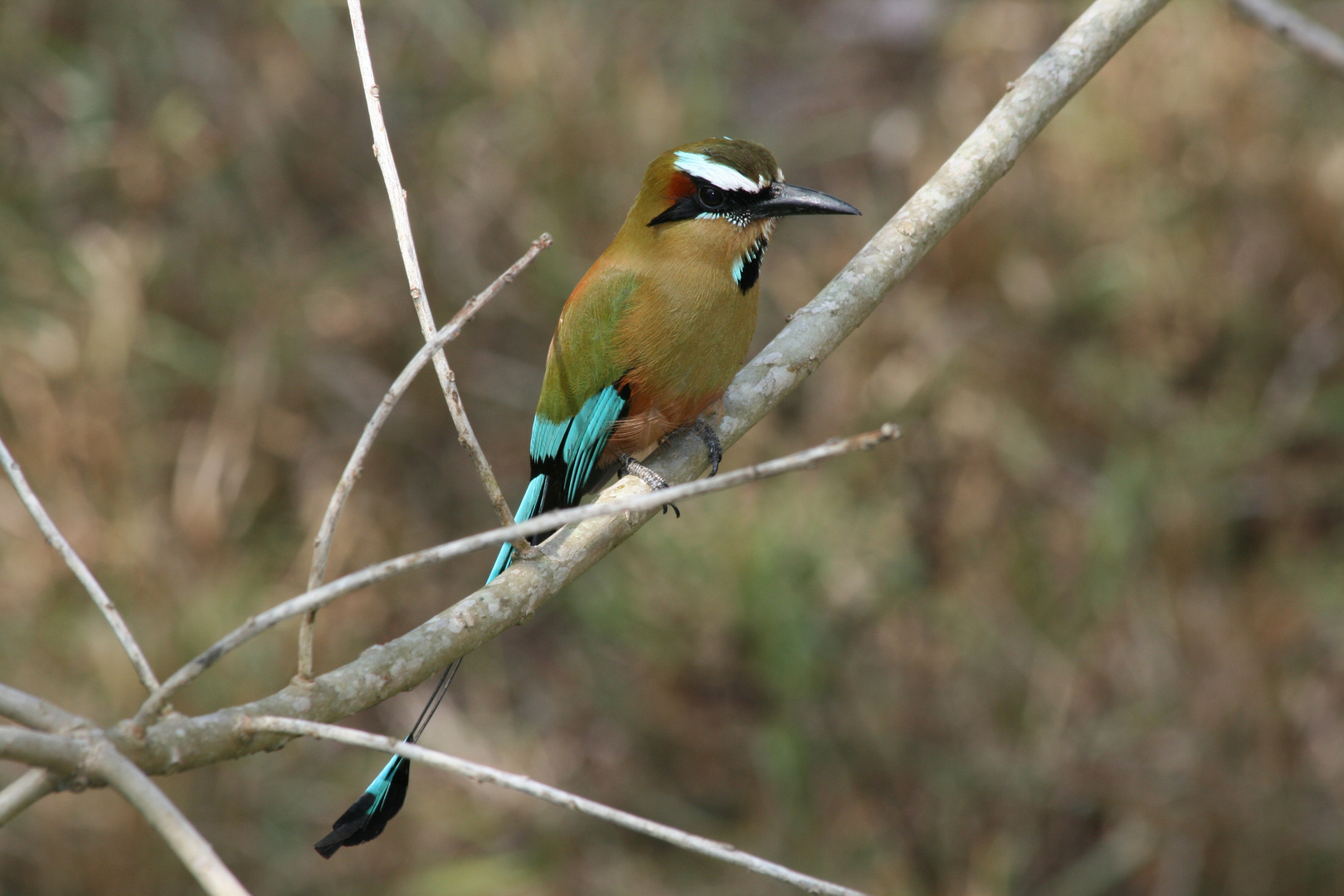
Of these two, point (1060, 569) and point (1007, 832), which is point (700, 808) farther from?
point (1060, 569)

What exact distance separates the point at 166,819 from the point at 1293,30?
309 centimetres

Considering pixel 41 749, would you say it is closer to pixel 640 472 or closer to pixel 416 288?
pixel 416 288

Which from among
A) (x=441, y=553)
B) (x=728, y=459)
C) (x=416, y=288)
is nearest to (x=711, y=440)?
(x=416, y=288)

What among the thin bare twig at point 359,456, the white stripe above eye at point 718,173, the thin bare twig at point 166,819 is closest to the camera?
the thin bare twig at point 166,819

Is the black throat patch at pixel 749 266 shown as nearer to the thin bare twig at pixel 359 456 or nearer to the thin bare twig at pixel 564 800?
the thin bare twig at pixel 359 456

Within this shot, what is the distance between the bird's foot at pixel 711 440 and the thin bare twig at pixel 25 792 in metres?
1.58

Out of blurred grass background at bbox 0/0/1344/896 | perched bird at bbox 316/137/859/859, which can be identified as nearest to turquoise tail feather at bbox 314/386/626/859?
perched bird at bbox 316/137/859/859

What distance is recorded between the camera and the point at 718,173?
285cm

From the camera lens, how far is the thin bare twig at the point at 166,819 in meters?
1.28

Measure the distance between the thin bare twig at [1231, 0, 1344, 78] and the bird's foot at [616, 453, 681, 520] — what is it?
193cm

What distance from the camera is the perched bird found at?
9.09 ft

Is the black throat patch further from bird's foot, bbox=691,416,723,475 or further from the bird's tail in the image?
the bird's tail

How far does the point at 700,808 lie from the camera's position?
484 centimetres

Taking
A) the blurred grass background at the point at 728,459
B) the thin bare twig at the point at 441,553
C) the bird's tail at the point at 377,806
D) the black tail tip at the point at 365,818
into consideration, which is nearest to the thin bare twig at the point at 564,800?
the thin bare twig at the point at 441,553
